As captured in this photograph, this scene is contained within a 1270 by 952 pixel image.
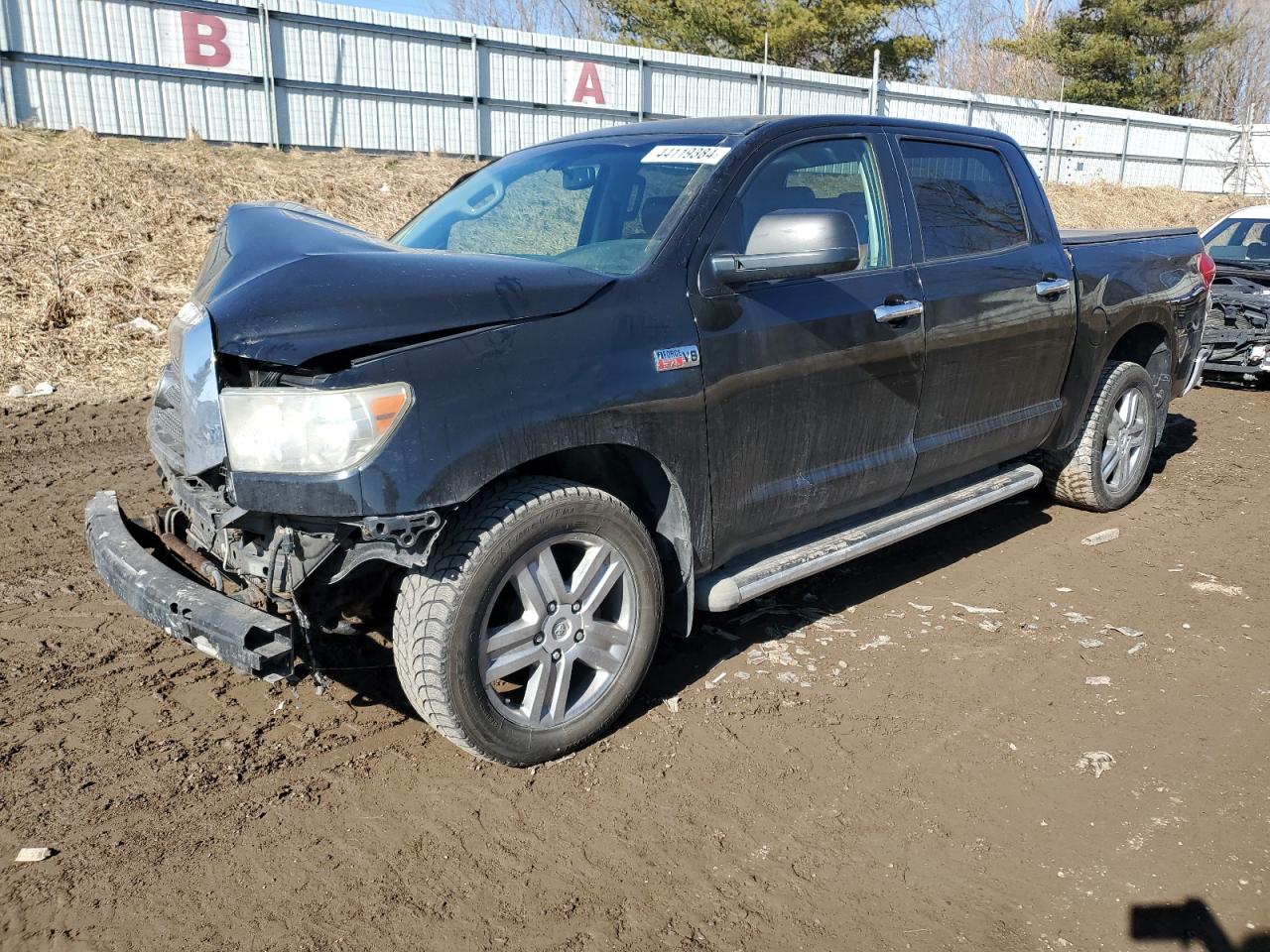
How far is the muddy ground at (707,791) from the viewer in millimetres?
2627

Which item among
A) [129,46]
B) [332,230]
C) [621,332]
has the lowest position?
[621,332]

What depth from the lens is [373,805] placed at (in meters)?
3.07

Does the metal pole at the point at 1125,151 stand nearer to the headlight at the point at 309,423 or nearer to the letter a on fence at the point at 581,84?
the letter a on fence at the point at 581,84

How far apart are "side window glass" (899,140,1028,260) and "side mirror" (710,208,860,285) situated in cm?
104

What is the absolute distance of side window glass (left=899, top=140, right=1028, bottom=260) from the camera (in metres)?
4.34

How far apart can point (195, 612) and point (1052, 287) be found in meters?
3.93

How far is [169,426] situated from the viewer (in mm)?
3518

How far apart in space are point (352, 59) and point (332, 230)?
14.3 metres

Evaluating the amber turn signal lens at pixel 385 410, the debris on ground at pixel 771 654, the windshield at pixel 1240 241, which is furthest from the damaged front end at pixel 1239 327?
the amber turn signal lens at pixel 385 410

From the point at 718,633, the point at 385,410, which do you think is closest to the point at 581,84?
the point at 718,633

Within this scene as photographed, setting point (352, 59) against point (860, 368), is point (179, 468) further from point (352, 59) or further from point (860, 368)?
point (352, 59)

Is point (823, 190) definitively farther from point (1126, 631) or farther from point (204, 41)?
point (204, 41)

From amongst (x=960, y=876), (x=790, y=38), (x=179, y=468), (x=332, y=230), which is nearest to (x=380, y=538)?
(x=179, y=468)

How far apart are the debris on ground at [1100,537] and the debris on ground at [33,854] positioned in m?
4.79
